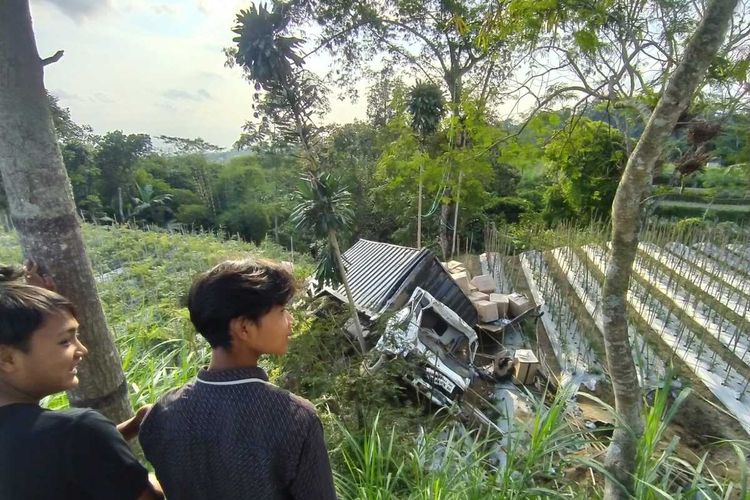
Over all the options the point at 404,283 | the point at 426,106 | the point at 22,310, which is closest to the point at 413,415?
the point at 22,310

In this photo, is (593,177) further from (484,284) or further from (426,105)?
(426,105)

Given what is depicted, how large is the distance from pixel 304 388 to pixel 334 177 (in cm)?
280

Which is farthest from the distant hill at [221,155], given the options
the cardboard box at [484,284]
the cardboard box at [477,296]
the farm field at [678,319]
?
the farm field at [678,319]

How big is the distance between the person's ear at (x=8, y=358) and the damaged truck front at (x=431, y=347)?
2924 millimetres

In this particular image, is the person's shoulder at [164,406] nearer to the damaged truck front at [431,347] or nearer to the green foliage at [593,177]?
the damaged truck front at [431,347]

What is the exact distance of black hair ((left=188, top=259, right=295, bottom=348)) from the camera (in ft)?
3.34

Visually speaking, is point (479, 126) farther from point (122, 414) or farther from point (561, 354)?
point (122, 414)

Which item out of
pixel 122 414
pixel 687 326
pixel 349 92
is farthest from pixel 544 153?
pixel 349 92

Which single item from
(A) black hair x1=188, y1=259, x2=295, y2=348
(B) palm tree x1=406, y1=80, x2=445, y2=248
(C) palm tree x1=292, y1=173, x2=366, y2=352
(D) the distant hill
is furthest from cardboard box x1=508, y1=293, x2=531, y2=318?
(D) the distant hill

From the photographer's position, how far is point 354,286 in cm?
819

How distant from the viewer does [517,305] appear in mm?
7875

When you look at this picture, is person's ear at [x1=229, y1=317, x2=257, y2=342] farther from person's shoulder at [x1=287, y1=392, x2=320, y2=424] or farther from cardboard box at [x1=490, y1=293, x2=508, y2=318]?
cardboard box at [x1=490, y1=293, x2=508, y2=318]

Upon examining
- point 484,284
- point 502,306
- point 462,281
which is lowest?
point 502,306

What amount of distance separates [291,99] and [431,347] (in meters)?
3.72
